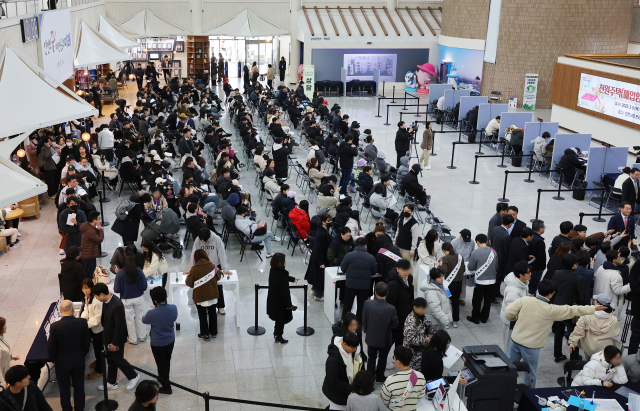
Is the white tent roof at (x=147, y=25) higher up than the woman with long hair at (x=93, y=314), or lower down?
higher up

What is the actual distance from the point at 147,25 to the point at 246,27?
4773mm

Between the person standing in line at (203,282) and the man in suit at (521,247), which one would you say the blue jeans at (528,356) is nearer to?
the man in suit at (521,247)

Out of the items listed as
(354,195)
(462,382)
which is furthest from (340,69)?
(462,382)

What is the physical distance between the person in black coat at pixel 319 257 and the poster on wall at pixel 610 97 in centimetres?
1244

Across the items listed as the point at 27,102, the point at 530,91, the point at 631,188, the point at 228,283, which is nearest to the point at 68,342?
the point at 228,283

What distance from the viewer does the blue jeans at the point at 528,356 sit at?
701cm

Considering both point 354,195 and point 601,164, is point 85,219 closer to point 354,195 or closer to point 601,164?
point 354,195

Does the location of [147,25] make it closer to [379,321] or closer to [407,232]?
[407,232]

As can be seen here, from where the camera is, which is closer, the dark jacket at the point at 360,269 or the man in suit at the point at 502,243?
the dark jacket at the point at 360,269

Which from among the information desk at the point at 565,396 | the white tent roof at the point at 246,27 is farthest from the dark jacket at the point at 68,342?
the white tent roof at the point at 246,27

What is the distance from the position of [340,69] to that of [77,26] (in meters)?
14.7

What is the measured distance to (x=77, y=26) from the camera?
20.4m

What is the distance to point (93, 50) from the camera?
20625 millimetres

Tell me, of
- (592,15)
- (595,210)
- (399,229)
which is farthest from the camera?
(592,15)
